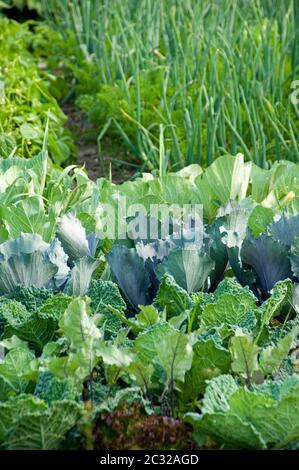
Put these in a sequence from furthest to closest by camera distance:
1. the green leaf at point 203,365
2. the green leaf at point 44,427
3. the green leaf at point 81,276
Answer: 1. the green leaf at point 81,276
2. the green leaf at point 203,365
3. the green leaf at point 44,427

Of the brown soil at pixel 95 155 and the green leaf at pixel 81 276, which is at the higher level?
the green leaf at pixel 81 276

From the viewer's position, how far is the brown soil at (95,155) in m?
4.18

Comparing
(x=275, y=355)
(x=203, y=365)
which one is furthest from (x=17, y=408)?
(x=275, y=355)

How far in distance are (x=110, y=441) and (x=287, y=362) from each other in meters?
0.50

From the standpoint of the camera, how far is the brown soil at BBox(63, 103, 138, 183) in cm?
418

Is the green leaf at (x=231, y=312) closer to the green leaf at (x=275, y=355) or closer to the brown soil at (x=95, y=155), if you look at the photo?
the green leaf at (x=275, y=355)

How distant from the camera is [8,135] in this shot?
11.9 feet

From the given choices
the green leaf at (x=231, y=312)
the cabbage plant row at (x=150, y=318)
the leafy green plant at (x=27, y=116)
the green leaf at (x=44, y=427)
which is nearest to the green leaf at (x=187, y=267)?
the cabbage plant row at (x=150, y=318)

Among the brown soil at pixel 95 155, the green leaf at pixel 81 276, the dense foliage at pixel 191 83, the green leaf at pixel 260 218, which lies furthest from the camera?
the brown soil at pixel 95 155

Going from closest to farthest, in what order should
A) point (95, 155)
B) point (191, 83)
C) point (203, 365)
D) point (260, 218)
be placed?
point (203, 365) < point (260, 218) < point (191, 83) < point (95, 155)

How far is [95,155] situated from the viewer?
4.48m

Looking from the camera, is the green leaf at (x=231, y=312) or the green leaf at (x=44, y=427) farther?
the green leaf at (x=231, y=312)

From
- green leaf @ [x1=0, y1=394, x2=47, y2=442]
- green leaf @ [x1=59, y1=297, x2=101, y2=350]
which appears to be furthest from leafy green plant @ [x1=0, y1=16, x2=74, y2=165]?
green leaf @ [x1=0, y1=394, x2=47, y2=442]

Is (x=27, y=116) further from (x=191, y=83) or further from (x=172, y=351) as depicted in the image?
(x=172, y=351)
